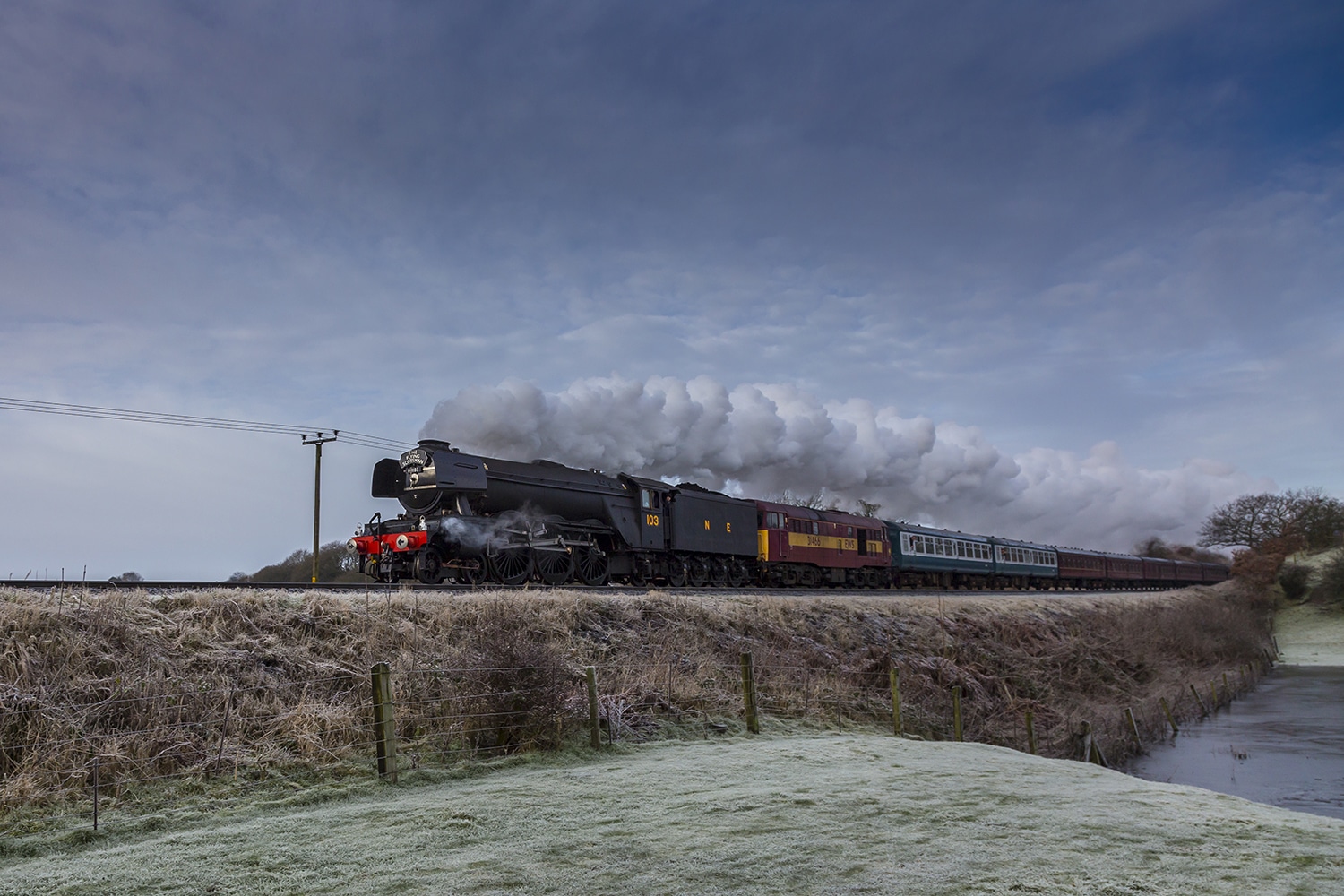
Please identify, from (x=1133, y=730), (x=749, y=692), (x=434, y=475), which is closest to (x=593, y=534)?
(x=434, y=475)

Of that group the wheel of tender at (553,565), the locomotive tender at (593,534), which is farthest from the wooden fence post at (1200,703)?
the wheel of tender at (553,565)

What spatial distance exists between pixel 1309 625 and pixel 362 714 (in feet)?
228

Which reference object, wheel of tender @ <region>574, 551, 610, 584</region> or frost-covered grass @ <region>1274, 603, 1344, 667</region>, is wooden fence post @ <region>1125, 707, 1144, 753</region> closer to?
wheel of tender @ <region>574, 551, 610, 584</region>

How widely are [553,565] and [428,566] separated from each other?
3500mm

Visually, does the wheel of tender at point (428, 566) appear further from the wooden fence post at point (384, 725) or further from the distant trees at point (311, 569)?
the distant trees at point (311, 569)

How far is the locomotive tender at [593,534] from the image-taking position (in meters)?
19.0

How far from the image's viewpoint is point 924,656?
65.6ft

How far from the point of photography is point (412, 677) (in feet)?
33.4

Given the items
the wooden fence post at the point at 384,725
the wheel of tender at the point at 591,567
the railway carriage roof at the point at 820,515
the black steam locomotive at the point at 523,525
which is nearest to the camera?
the wooden fence post at the point at 384,725

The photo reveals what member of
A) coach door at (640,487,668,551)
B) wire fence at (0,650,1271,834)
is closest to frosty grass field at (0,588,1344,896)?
wire fence at (0,650,1271,834)

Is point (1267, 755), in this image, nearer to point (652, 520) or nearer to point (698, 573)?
point (698, 573)

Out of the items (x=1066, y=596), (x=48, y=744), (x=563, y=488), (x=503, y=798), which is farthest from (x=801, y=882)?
(x=1066, y=596)

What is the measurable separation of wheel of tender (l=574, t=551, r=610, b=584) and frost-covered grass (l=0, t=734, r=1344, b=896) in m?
13.6

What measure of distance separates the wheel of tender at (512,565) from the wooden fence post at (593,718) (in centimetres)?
927
